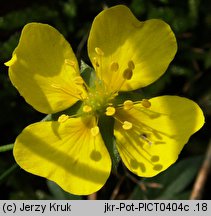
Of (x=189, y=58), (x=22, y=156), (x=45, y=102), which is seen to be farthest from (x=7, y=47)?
(x=189, y=58)

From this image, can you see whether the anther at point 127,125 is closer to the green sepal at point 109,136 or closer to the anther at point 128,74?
the green sepal at point 109,136

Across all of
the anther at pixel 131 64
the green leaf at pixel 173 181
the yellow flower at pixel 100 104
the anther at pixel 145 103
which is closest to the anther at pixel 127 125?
the yellow flower at pixel 100 104

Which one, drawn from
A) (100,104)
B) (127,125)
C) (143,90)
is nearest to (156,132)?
(127,125)

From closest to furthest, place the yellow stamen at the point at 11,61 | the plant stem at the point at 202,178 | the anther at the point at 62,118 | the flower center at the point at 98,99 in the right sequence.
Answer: the yellow stamen at the point at 11,61 < the anther at the point at 62,118 < the flower center at the point at 98,99 < the plant stem at the point at 202,178

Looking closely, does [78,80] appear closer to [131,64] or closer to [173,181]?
[131,64]

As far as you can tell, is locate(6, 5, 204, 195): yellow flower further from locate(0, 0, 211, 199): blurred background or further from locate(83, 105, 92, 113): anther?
locate(0, 0, 211, 199): blurred background

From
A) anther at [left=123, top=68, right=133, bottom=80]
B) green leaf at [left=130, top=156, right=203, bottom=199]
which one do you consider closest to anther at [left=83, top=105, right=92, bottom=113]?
anther at [left=123, top=68, right=133, bottom=80]
